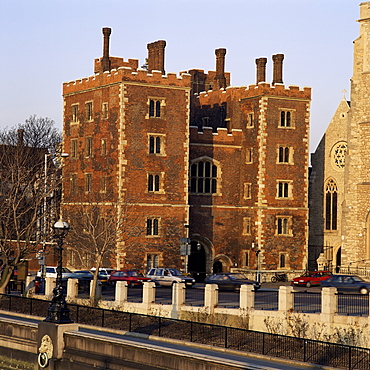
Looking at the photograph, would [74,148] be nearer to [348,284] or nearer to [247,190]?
[247,190]

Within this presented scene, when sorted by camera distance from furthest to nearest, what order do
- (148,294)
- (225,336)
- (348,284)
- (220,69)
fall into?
(220,69), (348,284), (148,294), (225,336)

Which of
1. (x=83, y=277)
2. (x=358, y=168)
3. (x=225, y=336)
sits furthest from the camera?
(x=358, y=168)

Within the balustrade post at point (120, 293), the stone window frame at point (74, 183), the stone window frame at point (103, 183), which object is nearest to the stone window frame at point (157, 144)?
the stone window frame at point (103, 183)

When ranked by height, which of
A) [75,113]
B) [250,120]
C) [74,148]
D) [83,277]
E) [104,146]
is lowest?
[83,277]

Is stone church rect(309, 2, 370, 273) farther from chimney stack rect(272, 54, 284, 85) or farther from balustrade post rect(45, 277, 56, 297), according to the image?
balustrade post rect(45, 277, 56, 297)

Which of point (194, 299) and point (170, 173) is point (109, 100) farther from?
point (194, 299)

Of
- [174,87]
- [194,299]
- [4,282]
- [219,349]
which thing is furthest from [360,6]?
[219,349]

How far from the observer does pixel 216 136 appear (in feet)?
227

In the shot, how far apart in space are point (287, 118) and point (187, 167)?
930 cm

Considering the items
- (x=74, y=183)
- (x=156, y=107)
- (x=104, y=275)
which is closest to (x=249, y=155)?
(x=156, y=107)

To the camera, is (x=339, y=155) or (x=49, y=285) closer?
(x=49, y=285)

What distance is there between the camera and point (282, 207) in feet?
227

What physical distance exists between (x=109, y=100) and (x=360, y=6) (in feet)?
60.6

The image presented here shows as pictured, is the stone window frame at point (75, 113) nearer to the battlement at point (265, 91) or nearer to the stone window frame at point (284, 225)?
A: the battlement at point (265, 91)
